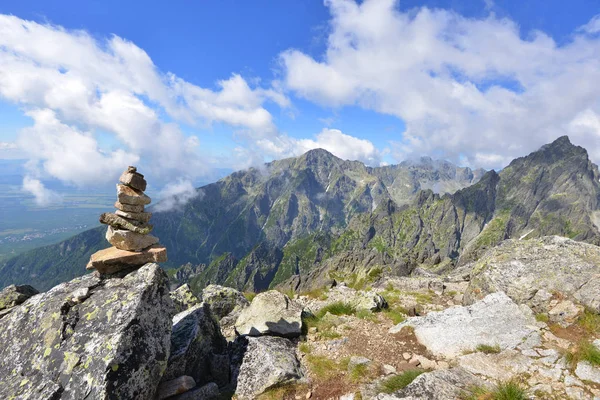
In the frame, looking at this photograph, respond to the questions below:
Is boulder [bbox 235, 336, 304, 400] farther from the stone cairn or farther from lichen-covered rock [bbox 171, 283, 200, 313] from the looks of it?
lichen-covered rock [bbox 171, 283, 200, 313]

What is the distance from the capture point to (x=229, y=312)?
65.4 ft

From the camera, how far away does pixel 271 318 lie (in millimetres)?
15484

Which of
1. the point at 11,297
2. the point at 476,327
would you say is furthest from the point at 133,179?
the point at 476,327

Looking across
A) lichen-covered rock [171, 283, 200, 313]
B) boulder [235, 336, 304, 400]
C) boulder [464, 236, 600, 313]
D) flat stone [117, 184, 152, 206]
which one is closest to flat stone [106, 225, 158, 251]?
flat stone [117, 184, 152, 206]

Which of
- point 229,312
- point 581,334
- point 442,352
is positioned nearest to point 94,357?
point 229,312

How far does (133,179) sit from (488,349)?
54.9ft

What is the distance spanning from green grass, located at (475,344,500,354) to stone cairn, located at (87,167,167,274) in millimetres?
14115

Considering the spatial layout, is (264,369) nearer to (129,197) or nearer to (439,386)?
(439,386)

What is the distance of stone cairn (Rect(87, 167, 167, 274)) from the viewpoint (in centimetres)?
1241

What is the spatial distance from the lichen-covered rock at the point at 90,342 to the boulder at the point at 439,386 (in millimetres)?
7614

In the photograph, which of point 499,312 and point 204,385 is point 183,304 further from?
point 499,312

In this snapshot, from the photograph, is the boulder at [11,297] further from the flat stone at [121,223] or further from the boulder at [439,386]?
the boulder at [439,386]

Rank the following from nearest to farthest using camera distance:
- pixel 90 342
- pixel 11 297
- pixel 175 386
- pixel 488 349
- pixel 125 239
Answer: pixel 90 342
pixel 175 386
pixel 488 349
pixel 125 239
pixel 11 297

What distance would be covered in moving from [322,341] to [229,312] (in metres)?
8.10
